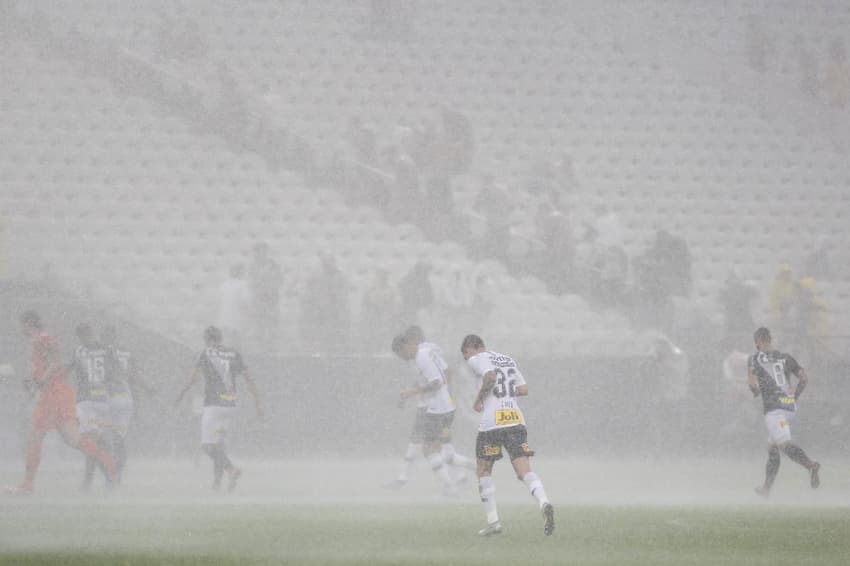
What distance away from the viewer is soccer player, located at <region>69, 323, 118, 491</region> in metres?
13.7

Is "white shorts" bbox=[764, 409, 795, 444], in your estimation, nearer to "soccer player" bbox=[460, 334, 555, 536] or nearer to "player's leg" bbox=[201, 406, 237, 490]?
"soccer player" bbox=[460, 334, 555, 536]

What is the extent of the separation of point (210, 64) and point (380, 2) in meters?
3.66

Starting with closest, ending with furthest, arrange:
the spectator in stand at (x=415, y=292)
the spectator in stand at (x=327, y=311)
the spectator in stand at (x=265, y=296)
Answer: the spectator in stand at (x=327, y=311) → the spectator in stand at (x=265, y=296) → the spectator in stand at (x=415, y=292)

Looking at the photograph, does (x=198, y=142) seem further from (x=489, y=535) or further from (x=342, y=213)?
(x=489, y=535)

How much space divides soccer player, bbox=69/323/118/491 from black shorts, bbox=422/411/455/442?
3.58 meters

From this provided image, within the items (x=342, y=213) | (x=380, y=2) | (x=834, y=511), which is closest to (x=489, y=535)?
(x=834, y=511)

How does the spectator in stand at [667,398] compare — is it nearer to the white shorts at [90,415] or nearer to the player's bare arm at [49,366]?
the white shorts at [90,415]

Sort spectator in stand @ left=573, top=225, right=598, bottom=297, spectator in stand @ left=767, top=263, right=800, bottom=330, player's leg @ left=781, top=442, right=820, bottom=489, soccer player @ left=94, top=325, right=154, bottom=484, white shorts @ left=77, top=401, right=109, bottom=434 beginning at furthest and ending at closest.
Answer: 1. spectator in stand @ left=573, top=225, right=598, bottom=297
2. spectator in stand @ left=767, top=263, right=800, bottom=330
3. soccer player @ left=94, top=325, right=154, bottom=484
4. white shorts @ left=77, top=401, right=109, bottom=434
5. player's leg @ left=781, top=442, right=820, bottom=489

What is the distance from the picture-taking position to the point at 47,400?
13016mm

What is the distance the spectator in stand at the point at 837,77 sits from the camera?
85.8 ft

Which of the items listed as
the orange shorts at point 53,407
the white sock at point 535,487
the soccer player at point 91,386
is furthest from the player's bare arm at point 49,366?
the white sock at point 535,487

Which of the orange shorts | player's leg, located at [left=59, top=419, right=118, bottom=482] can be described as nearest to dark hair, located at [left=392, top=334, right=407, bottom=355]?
player's leg, located at [left=59, top=419, right=118, bottom=482]

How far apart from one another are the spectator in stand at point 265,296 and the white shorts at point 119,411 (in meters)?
5.50

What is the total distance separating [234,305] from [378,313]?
2384mm
